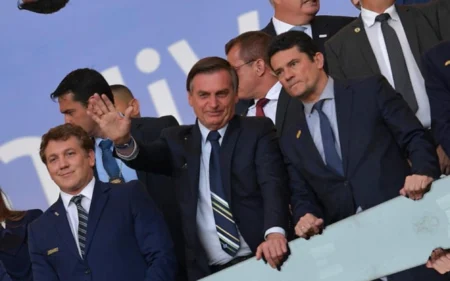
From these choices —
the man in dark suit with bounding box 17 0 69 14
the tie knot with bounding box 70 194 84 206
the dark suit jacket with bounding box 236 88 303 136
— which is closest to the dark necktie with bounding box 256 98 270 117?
the dark suit jacket with bounding box 236 88 303 136

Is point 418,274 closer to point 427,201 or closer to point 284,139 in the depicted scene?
point 427,201

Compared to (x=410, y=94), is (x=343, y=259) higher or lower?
lower

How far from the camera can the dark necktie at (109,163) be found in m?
3.82

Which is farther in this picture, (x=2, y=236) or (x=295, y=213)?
(x=2, y=236)

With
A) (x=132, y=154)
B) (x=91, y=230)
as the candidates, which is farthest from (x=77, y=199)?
(x=132, y=154)

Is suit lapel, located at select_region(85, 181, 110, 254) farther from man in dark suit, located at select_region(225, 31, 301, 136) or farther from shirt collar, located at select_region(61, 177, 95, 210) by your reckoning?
man in dark suit, located at select_region(225, 31, 301, 136)

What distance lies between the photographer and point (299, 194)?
127 inches

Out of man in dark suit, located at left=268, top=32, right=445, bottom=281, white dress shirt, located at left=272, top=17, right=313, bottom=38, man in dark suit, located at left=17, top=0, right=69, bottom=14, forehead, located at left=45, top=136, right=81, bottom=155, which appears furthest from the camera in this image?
man in dark suit, located at left=17, top=0, right=69, bottom=14

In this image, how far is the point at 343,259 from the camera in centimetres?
311

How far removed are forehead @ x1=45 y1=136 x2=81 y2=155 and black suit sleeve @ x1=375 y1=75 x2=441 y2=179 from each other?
105 cm

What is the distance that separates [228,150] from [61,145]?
0.58 m

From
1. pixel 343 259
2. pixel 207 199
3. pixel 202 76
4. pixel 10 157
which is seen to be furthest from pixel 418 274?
pixel 10 157

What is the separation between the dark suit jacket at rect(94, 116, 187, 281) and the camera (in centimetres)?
367

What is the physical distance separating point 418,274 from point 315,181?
0.43m
